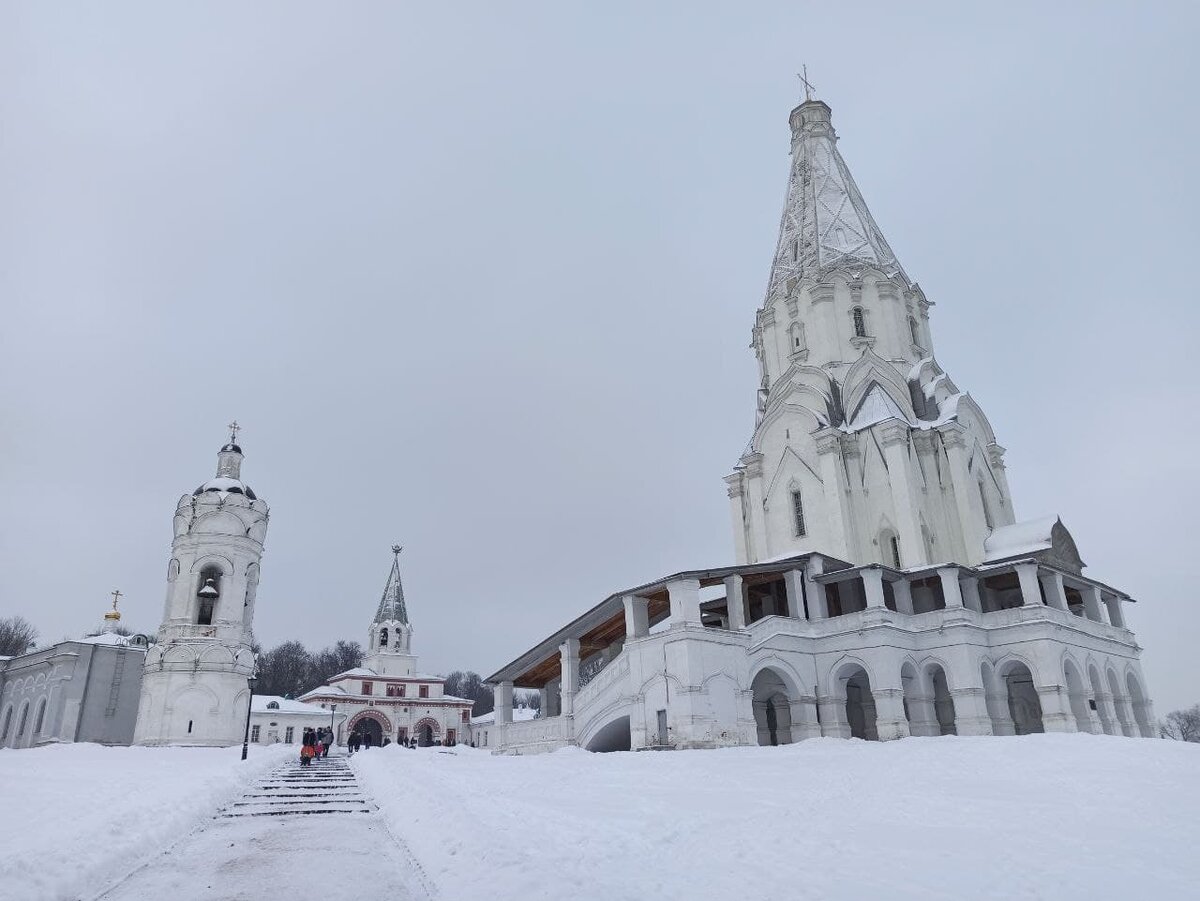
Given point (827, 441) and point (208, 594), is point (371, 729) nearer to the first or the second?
point (208, 594)

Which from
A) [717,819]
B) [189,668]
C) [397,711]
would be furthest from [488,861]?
[397,711]

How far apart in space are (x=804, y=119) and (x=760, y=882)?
41697 mm

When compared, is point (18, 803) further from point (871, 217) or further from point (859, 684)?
point (871, 217)

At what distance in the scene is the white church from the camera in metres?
22.4

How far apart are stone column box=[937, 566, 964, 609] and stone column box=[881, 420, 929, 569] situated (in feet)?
6.96

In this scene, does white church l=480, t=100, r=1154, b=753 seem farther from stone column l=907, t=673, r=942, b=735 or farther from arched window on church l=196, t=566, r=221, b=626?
arched window on church l=196, t=566, r=221, b=626

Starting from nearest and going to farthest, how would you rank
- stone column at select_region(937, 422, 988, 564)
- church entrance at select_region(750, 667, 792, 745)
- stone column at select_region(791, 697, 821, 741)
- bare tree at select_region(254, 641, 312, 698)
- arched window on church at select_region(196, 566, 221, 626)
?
stone column at select_region(791, 697, 821, 741), church entrance at select_region(750, 667, 792, 745), stone column at select_region(937, 422, 988, 564), arched window on church at select_region(196, 566, 221, 626), bare tree at select_region(254, 641, 312, 698)

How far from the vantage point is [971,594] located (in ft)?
83.5

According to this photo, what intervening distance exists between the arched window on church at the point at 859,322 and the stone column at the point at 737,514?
25.7 feet

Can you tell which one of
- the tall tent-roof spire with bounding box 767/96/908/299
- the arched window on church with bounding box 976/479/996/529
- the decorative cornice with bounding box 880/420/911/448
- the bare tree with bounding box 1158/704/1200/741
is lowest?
the bare tree with bounding box 1158/704/1200/741

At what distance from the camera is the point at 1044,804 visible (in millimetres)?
8328

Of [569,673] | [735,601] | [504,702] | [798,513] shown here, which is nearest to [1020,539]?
[798,513]

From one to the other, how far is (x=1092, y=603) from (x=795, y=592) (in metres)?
11.7

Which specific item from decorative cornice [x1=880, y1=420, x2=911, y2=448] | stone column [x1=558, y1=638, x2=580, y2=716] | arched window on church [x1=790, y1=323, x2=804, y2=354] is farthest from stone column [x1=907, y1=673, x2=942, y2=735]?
Answer: arched window on church [x1=790, y1=323, x2=804, y2=354]
